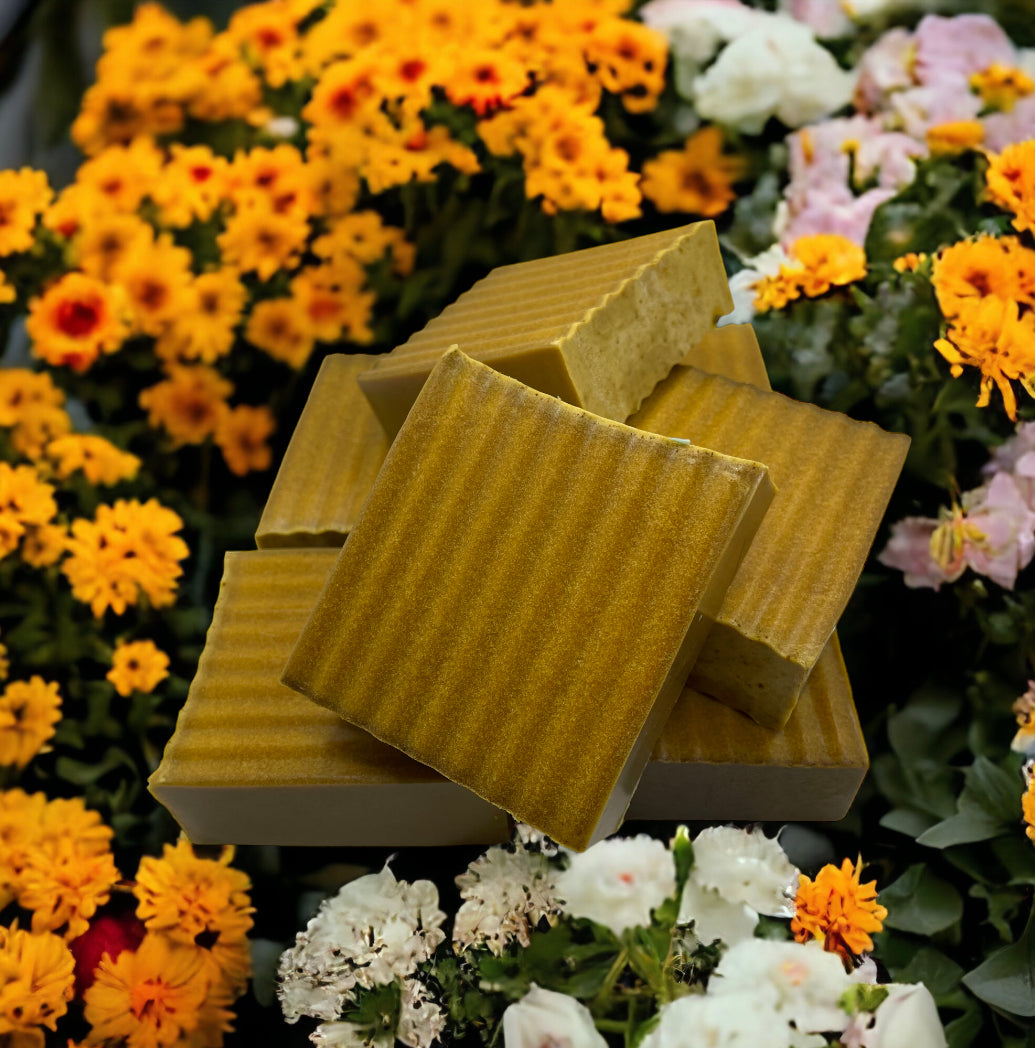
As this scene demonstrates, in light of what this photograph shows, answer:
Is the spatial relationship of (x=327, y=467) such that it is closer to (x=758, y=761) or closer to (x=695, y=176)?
(x=758, y=761)

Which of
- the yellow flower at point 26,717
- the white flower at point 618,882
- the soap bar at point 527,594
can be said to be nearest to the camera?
the soap bar at point 527,594

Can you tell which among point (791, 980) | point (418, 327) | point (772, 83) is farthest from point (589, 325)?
point (772, 83)

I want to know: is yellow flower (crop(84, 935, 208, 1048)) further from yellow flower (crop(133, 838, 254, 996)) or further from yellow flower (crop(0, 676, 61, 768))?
yellow flower (crop(0, 676, 61, 768))

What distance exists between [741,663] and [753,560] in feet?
0.30

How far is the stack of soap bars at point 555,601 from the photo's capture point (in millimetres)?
807

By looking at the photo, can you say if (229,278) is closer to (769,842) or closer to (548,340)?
(548,340)

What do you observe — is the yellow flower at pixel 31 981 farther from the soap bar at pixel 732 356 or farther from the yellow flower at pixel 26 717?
the soap bar at pixel 732 356

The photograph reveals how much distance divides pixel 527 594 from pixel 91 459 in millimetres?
694

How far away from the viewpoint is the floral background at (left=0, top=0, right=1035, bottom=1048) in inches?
35.6

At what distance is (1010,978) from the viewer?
2.95 feet

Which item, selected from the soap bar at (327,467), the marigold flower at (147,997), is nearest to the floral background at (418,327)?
the marigold flower at (147,997)

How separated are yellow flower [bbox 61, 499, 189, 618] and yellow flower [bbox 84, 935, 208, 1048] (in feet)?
1.26

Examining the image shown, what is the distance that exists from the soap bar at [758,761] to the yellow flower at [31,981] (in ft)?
1.82

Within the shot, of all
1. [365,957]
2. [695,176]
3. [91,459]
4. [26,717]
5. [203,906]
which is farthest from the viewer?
[695,176]
